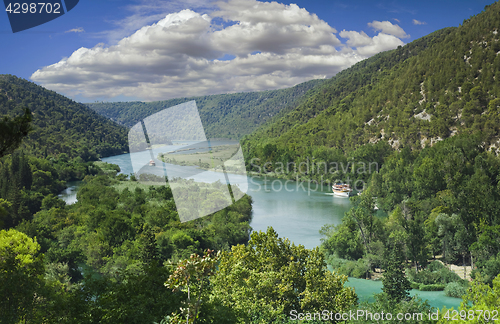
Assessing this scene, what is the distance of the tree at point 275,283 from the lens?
9.21m

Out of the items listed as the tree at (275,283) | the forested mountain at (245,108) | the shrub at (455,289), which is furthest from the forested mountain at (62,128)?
the tree at (275,283)

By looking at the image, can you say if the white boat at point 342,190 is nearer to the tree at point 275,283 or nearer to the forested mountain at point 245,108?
the tree at point 275,283

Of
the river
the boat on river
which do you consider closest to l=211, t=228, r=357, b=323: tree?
the river

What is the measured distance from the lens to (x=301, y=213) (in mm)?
35562

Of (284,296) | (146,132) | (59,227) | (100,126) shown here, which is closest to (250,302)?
(284,296)

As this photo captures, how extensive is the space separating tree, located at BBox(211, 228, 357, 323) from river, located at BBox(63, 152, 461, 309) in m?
7.19

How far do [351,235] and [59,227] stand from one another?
23.9m

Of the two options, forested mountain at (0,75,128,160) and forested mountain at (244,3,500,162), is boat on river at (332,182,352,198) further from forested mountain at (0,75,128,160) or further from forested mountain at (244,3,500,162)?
forested mountain at (0,75,128,160)

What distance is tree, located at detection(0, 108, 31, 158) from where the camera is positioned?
13.8 feet

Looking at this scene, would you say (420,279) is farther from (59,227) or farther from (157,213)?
(59,227)

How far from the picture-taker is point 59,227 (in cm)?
2736

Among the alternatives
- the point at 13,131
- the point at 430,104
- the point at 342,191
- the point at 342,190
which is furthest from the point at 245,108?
the point at 13,131

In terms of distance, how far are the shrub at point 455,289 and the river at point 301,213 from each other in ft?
1.17

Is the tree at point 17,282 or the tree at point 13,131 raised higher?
the tree at point 13,131
